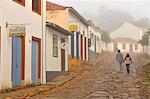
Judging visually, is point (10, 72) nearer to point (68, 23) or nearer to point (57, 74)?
point (57, 74)

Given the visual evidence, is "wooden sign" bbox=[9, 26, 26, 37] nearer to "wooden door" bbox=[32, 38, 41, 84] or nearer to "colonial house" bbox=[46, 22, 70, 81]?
"wooden door" bbox=[32, 38, 41, 84]

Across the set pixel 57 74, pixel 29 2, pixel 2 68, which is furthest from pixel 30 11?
pixel 57 74

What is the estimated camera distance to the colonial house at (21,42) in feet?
51.9

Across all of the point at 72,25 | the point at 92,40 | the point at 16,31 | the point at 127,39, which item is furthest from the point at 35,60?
the point at 127,39

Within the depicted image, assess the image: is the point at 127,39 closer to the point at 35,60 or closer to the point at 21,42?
the point at 35,60

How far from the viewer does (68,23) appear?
30.2m

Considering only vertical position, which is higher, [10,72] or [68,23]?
[68,23]

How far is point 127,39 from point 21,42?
76740 millimetres

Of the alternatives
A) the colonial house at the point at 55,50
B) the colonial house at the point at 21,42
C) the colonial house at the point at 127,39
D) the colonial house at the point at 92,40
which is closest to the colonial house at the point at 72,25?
the colonial house at the point at 55,50

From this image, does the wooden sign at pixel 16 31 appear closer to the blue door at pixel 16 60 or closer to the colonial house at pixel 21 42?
the colonial house at pixel 21 42

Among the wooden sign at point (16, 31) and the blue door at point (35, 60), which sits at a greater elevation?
the wooden sign at point (16, 31)

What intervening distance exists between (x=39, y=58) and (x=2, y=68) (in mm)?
5655

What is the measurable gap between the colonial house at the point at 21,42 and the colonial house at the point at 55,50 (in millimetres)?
2022

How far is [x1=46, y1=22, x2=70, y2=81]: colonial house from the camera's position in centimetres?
2341
